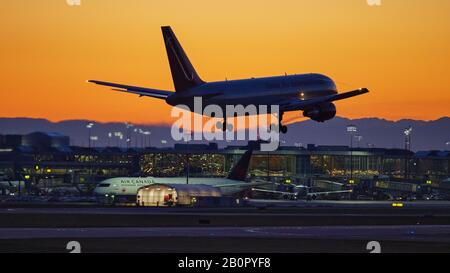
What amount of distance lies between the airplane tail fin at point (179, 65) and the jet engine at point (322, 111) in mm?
13472

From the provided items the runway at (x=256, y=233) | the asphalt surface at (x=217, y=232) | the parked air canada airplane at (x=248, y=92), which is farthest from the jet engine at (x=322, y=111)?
the runway at (x=256, y=233)

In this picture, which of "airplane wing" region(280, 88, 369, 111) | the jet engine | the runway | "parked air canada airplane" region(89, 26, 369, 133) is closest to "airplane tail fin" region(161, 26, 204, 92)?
"parked air canada airplane" region(89, 26, 369, 133)

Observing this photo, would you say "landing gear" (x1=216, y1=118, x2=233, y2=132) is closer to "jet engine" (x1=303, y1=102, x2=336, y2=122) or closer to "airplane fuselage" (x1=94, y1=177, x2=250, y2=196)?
"jet engine" (x1=303, y1=102, x2=336, y2=122)

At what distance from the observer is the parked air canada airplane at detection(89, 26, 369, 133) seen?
12200cm

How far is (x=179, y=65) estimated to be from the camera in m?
125

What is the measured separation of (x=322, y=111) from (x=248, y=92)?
9.27 meters

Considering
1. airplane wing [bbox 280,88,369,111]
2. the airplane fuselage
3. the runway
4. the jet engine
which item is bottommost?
the runway

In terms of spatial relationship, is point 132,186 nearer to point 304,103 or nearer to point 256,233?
point 304,103

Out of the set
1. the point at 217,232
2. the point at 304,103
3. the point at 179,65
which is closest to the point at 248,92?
the point at 304,103

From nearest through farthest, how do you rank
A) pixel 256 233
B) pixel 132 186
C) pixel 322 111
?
pixel 256 233 < pixel 322 111 < pixel 132 186

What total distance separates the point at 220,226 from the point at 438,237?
23406mm

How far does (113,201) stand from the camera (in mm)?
185750
